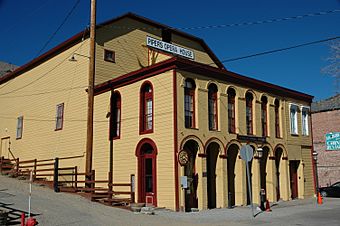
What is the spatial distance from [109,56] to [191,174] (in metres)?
9.33

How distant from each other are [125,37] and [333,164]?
24379 millimetres

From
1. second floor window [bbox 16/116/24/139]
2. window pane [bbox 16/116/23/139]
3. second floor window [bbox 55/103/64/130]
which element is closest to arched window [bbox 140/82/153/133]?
second floor window [bbox 55/103/64/130]

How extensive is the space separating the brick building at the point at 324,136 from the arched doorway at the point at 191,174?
905 inches

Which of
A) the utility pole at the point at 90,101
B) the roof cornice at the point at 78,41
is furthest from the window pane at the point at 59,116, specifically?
the utility pole at the point at 90,101

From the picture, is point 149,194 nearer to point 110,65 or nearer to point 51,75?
point 110,65

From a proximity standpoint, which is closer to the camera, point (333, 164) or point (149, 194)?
point (149, 194)

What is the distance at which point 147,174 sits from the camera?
64.7 feet

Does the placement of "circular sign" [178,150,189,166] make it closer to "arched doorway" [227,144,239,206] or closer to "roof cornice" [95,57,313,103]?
"roof cornice" [95,57,313,103]

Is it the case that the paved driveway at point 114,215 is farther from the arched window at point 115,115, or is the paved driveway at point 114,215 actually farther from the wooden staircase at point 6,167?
the wooden staircase at point 6,167

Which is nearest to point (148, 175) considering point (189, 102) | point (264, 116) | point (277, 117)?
point (189, 102)

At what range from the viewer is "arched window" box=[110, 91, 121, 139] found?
22.1 meters

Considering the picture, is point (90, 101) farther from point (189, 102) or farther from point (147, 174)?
point (189, 102)

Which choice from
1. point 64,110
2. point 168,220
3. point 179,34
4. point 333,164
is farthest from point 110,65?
point 333,164

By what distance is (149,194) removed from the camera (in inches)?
761
